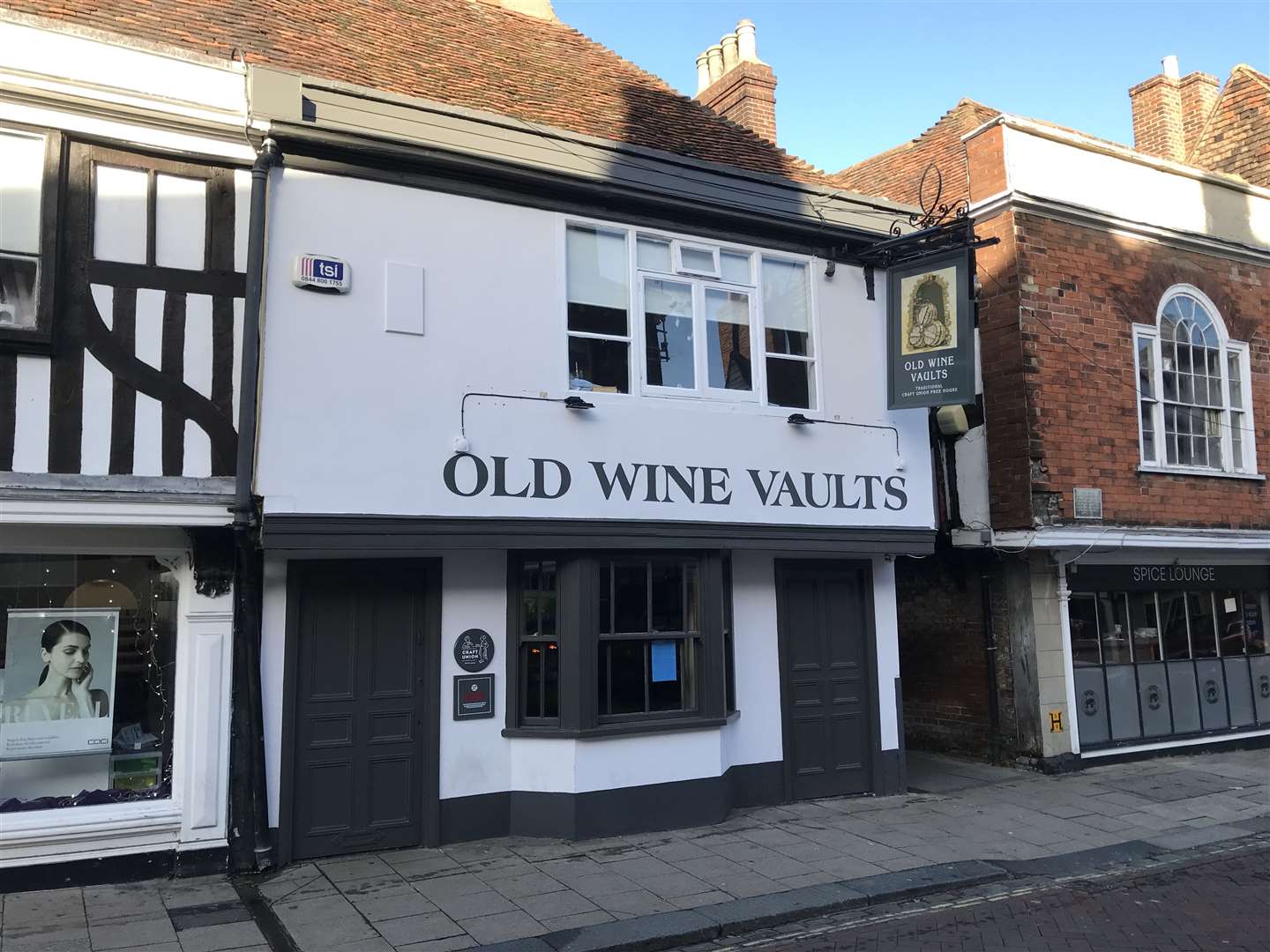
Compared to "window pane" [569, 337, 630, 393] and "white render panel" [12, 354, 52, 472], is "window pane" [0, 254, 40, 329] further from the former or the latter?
"window pane" [569, 337, 630, 393]

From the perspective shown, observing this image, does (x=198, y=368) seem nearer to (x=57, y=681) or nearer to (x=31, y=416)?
(x=31, y=416)

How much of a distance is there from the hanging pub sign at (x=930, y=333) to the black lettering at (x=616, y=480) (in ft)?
9.97

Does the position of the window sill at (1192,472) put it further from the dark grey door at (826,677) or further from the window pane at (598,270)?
the window pane at (598,270)

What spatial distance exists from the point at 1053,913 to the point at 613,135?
759 cm

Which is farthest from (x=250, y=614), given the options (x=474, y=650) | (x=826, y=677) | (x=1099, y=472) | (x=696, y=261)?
(x=1099, y=472)

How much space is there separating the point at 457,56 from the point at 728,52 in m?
6.51

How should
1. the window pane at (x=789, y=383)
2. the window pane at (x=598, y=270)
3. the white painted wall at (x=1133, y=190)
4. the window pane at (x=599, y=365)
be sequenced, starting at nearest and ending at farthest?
the window pane at (x=599, y=365), the window pane at (x=598, y=270), the window pane at (x=789, y=383), the white painted wall at (x=1133, y=190)

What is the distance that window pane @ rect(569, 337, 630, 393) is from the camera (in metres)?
8.84

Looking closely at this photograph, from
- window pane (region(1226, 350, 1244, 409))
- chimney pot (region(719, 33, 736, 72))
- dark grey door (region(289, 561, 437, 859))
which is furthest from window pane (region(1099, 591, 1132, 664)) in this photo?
chimney pot (region(719, 33, 736, 72))

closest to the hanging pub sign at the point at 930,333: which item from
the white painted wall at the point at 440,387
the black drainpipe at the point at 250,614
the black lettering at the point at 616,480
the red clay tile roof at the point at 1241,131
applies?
the white painted wall at the point at 440,387

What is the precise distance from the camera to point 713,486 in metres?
9.16

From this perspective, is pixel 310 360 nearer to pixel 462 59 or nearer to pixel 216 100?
pixel 216 100

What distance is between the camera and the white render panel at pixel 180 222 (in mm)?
7387

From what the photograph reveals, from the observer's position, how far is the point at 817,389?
391 inches
